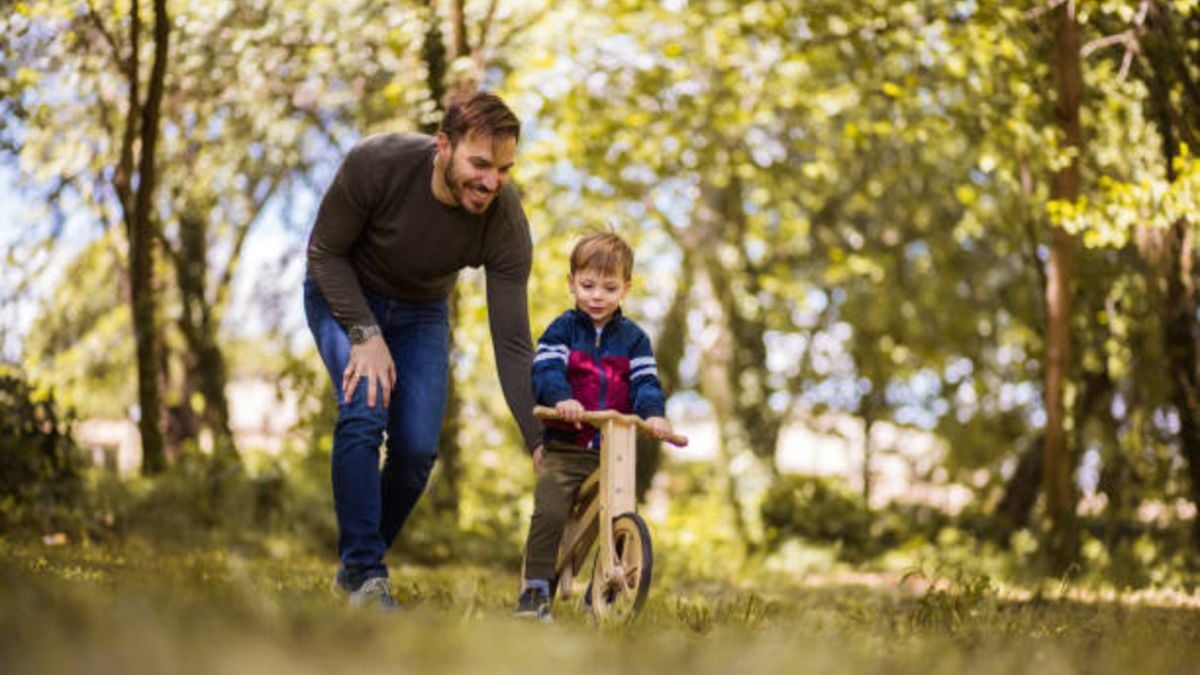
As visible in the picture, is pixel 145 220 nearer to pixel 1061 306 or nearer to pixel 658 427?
pixel 658 427

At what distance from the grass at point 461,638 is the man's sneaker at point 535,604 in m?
0.08

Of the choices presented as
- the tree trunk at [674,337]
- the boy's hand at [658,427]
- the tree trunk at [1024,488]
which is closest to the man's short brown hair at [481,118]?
the boy's hand at [658,427]

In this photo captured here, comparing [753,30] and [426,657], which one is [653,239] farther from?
[426,657]

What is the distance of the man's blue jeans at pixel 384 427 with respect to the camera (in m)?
4.37

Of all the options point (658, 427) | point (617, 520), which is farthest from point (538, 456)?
point (658, 427)

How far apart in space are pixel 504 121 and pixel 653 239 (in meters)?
11.1

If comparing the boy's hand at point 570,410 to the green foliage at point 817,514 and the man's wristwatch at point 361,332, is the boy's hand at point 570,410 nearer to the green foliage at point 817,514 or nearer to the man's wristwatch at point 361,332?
the man's wristwatch at point 361,332

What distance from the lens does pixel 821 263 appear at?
15242 millimetres

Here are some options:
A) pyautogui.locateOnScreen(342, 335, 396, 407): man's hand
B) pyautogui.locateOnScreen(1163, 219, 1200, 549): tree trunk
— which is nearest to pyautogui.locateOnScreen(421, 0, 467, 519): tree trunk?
pyautogui.locateOnScreen(342, 335, 396, 407): man's hand

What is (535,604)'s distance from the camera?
429 centimetres

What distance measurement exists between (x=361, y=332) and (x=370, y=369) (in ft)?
0.47

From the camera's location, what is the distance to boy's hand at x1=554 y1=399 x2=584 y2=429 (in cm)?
412

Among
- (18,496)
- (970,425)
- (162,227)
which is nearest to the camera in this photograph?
(18,496)

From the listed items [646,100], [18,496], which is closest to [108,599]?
[18,496]
